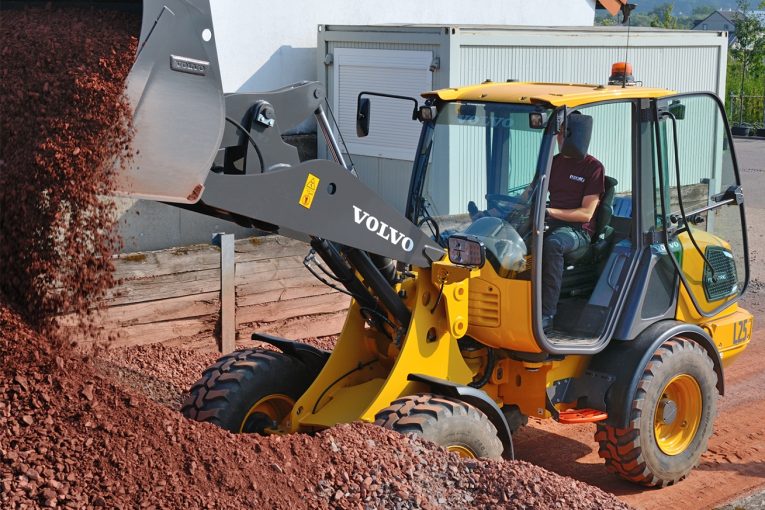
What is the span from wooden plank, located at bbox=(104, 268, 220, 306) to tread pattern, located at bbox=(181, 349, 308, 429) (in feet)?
6.57

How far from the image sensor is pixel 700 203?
6.79 m

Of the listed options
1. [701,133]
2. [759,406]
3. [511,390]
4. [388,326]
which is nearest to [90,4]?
[388,326]

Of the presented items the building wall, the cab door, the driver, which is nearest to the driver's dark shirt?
the driver

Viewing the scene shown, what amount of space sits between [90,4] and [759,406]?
18.3ft

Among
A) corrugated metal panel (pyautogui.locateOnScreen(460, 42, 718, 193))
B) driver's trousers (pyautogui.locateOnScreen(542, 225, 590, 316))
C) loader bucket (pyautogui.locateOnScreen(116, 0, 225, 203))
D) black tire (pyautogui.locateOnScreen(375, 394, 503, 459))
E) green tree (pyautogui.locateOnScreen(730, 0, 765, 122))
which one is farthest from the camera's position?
green tree (pyautogui.locateOnScreen(730, 0, 765, 122))

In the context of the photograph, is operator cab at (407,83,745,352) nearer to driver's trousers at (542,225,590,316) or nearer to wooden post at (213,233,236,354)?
driver's trousers at (542,225,590,316)

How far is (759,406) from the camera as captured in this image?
7918mm

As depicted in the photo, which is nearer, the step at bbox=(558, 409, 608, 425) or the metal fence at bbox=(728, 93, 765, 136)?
the step at bbox=(558, 409, 608, 425)

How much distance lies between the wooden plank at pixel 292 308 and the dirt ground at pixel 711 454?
7.41ft

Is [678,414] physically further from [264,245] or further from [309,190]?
[264,245]

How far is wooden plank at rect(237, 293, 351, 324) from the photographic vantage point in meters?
8.65

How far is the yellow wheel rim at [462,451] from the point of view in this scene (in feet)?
17.7

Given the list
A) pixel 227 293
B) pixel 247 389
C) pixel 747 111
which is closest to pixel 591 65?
pixel 227 293

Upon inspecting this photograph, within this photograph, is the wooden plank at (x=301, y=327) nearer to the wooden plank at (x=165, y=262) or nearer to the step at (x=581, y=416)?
the wooden plank at (x=165, y=262)
